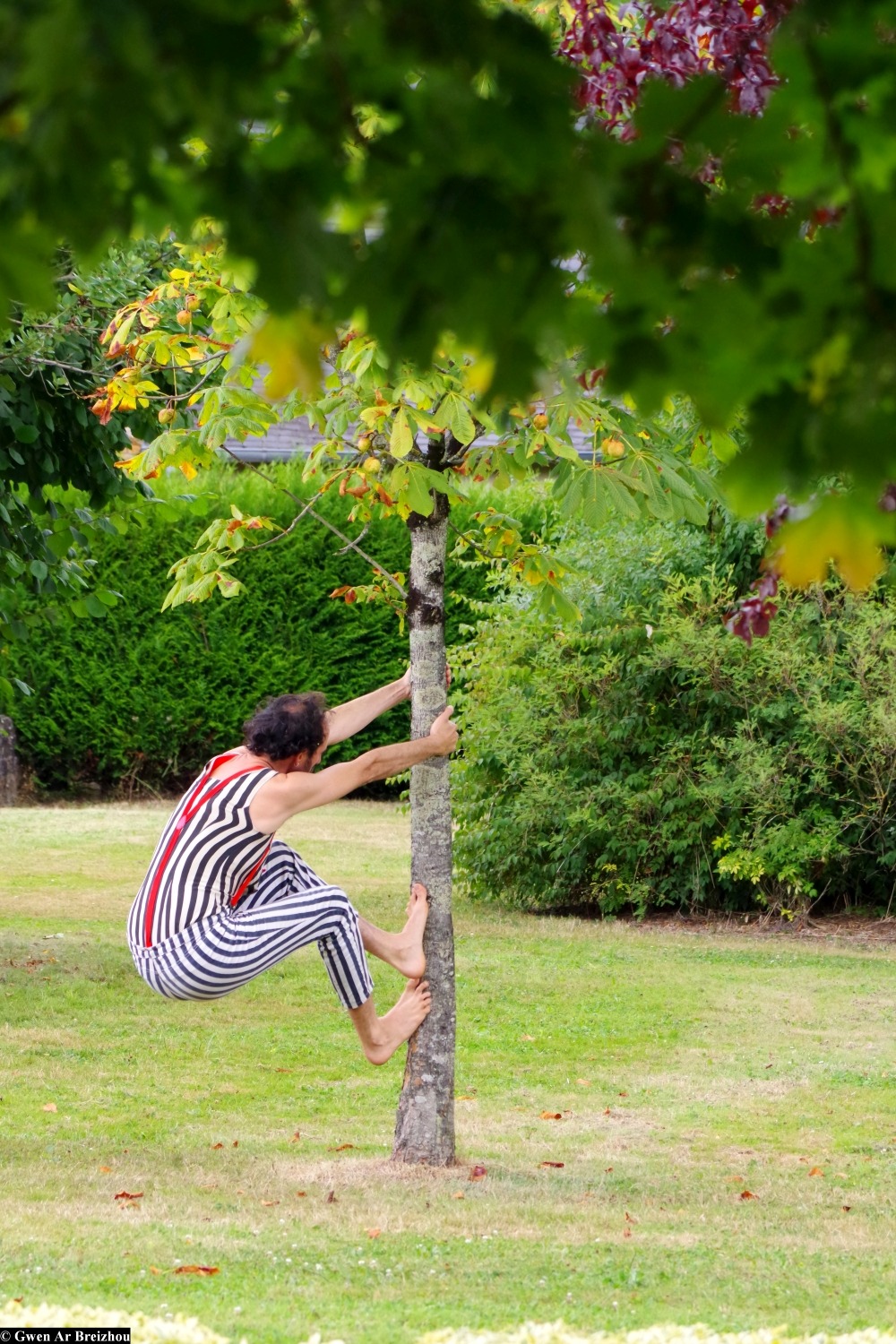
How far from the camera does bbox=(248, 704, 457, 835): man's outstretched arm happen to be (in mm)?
4641

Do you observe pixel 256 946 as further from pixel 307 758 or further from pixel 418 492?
pixel 418 492

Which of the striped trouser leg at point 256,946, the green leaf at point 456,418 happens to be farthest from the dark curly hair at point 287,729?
the green leaf at point 456,418

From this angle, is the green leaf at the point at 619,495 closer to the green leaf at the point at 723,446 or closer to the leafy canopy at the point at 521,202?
the green leaf at the point at 723,446

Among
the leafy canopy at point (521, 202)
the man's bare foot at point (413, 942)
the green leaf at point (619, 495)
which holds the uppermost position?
the green leaf at point (619, 495)

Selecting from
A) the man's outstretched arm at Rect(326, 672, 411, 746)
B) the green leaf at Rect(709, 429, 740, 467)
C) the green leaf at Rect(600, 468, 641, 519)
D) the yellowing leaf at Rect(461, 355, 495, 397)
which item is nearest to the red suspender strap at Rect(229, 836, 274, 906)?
the man's outstretched arm at Rect(326, 672, 411, 746)

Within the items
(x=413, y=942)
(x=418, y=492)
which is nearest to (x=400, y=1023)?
(x=413, y=942)

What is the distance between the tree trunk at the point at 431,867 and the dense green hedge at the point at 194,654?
991cm

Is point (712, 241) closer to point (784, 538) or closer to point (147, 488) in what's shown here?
point (784, 538)

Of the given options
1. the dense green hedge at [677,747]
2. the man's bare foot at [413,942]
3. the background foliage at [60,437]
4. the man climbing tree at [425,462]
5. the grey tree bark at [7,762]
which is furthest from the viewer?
the grey tree bark at [7,762]

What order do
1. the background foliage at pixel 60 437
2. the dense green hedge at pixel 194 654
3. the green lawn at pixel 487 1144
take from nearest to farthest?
1. the green lawn at pixel 487 1144
2. the background foliage at pixel 60 437
3. the dense green hedge at pixel 194 654

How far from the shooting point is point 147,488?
7.53 metres

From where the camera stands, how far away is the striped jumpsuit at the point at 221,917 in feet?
15.2

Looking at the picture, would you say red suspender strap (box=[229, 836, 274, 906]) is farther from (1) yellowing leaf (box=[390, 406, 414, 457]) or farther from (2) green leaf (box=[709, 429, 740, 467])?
(2) green leaf (box=[709, 429, 740, 467])

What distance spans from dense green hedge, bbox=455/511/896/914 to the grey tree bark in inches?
243
